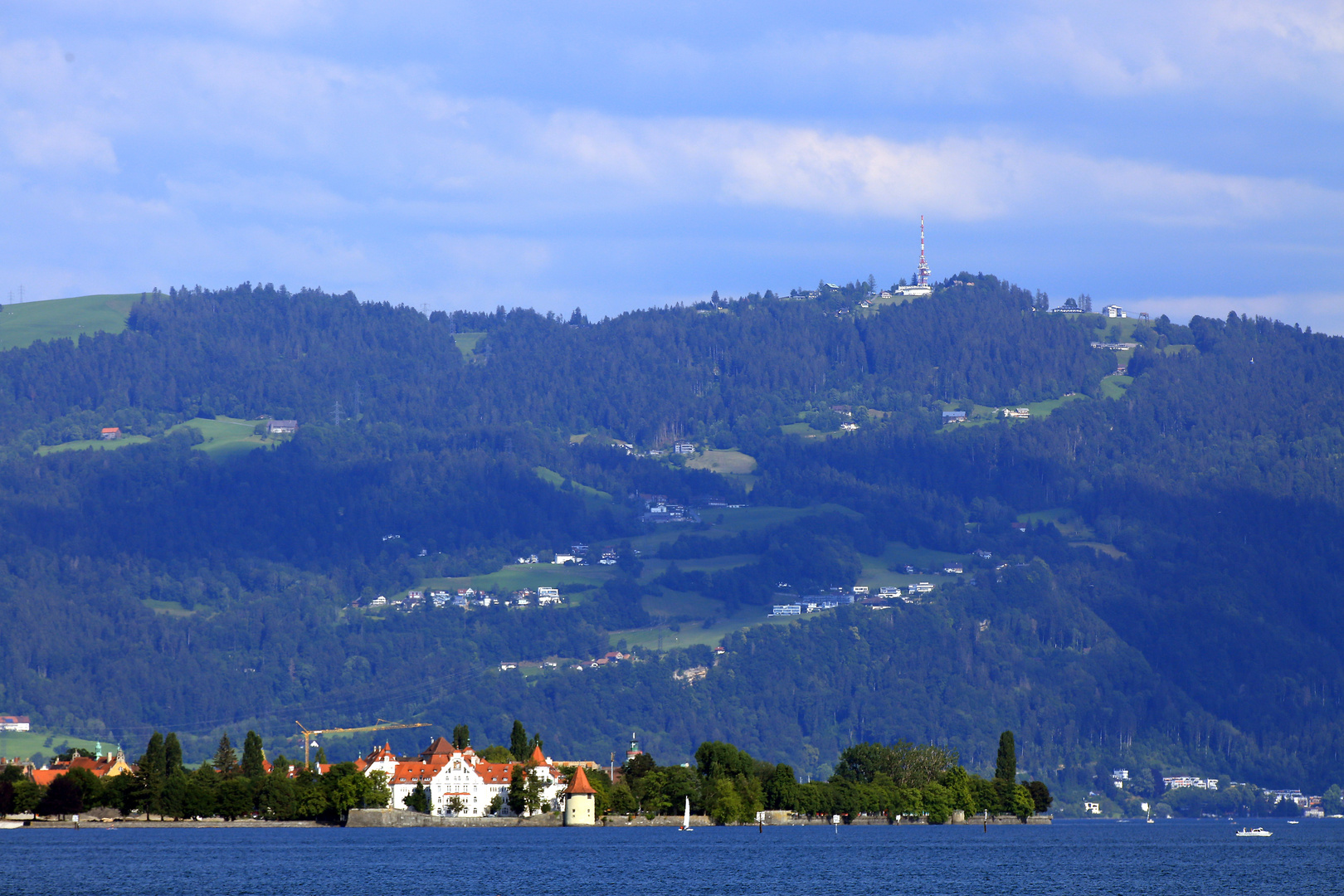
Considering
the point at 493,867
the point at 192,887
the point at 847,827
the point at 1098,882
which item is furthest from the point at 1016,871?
the point at 847,827

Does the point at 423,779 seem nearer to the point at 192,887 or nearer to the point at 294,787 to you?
the point at 294,787

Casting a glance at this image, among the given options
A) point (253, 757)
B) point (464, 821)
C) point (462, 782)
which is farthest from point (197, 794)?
point (462, 782)

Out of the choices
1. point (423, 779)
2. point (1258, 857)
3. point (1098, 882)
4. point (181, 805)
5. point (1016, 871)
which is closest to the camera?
point (1098, 882)

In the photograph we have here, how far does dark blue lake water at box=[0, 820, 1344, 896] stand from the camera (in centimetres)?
10825

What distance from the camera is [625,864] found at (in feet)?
418

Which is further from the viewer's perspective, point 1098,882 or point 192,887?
point 1098,882

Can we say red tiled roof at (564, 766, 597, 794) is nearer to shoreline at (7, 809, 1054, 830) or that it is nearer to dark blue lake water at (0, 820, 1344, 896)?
shoreline at (7, 809, 1054, 830)

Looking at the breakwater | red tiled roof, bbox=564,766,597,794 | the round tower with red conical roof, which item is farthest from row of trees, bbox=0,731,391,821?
red tiled roof, bbox=564,766,597,794

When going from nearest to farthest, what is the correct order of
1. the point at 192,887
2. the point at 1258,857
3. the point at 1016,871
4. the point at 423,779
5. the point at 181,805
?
the point at 192,887, the point at 1016,871, the point at 1258,857, the point at 181,805, the point at 423,779

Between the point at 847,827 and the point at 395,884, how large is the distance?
92.8 metres

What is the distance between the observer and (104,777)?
19712 cm

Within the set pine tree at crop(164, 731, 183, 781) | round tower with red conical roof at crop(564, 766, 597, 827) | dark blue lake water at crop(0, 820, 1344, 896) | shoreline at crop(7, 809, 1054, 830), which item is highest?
pine tree at crop(164, 731, 183, 781)

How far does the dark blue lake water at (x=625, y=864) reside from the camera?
4262 inches

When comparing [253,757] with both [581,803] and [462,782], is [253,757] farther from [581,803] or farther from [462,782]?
[581,803]
